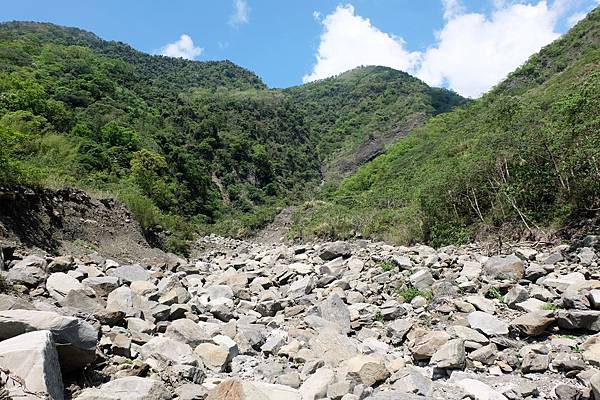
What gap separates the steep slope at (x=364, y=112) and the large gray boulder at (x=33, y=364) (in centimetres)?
7008

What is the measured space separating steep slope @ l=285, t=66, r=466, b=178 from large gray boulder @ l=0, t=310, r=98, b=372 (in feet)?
228

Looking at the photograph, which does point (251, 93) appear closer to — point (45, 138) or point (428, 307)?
point (45, 138)

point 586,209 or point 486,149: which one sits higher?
point 486,149

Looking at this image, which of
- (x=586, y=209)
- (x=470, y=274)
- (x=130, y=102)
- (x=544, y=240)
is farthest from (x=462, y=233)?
(x=130, y=102)

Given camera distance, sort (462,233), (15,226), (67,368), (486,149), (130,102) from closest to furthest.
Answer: (67,368)
(15,226)
(462,233)
(486,149)
(130,102)

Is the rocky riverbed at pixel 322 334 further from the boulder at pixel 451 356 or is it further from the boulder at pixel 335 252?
the boulder at pixel 335 252

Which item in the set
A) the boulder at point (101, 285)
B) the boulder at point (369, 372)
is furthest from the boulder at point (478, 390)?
the boulder at point (101, 285)

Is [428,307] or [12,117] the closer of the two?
[428,307]

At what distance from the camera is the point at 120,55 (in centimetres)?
10281

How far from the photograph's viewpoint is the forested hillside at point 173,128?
22.0m

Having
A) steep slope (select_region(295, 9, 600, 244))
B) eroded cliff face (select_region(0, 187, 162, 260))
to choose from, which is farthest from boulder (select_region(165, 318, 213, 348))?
Answer: steep slope (select_region(295, 9, 600, 244))

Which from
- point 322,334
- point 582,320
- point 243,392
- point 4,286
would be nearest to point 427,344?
point 322,334

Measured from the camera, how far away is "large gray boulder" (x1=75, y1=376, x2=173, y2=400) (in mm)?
3229

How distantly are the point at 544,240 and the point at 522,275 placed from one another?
3.19 metres
